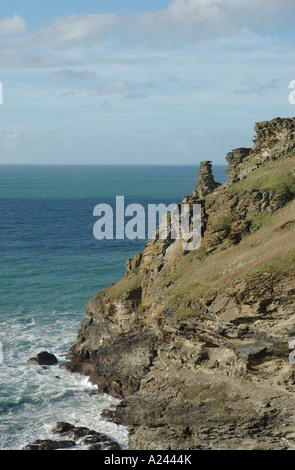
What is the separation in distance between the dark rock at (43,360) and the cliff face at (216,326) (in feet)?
9.15

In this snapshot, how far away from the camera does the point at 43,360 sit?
207 feet

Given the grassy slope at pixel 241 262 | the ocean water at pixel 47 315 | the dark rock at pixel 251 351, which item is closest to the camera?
the dark rock at pixel 251 351

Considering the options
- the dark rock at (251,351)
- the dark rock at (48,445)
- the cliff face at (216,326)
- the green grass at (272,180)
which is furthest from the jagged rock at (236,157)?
the dark rock at (48,445)

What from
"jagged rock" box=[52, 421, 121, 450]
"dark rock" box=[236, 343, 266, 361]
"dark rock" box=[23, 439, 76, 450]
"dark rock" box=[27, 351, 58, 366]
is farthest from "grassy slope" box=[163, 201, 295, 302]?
"dark rock" box=[27, 351, 58, 366]

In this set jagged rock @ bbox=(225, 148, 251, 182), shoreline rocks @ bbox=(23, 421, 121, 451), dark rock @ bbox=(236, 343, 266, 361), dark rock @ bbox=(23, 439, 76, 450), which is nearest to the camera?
dark rock @ bbox=(236, 343, 266, 361)

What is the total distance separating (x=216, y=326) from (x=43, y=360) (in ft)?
91.3

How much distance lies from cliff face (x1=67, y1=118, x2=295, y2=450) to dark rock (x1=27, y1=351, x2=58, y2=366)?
2.79 m

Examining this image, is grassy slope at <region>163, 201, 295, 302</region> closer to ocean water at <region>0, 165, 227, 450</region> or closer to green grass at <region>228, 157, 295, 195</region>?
green grass at <region>228, 157, 295, 195</region>

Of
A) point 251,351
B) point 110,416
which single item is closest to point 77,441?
point 110,416

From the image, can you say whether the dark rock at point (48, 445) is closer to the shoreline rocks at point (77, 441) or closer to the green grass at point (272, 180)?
the shoreline rocks at point (77, 441)

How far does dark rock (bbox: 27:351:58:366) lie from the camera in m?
62.9

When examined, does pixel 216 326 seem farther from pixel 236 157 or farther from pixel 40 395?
pixel 236 157

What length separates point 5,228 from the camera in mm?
143125

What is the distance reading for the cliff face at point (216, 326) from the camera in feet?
129
